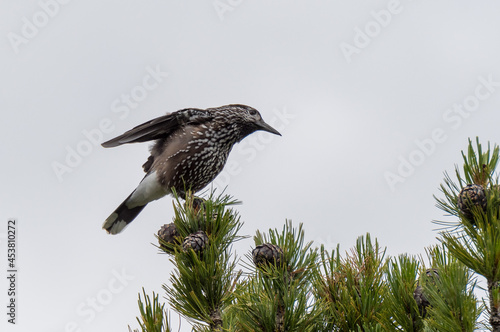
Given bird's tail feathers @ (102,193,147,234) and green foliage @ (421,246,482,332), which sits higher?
bird's tail feathers @ (102,193,147,234)

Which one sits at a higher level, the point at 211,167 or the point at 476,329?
the point at 211,167

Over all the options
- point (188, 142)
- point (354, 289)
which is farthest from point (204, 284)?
point (188, 142)

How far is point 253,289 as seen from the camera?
2697mm

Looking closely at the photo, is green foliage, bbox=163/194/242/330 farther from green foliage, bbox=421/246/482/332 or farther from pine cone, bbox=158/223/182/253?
green foliage, bbox=421/246/482/332

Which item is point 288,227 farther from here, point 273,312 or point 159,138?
point 159,138

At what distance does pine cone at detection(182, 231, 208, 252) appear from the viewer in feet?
9.77

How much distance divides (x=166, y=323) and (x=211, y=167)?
3442 millimetres

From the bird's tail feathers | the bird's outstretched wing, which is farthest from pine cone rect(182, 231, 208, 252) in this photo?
the bird's tail feathers

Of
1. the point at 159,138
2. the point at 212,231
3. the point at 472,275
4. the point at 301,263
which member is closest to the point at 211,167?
the point at 159,138

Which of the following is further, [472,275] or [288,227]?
[288,227]

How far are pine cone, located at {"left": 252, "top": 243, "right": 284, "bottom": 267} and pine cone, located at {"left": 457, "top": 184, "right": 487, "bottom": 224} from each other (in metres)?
0.80

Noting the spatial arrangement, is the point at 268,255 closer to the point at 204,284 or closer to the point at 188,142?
the point at 204,284

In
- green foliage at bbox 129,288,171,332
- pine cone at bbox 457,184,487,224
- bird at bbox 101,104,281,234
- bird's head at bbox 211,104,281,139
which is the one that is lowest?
green foliage at bbox 129,288,171,332

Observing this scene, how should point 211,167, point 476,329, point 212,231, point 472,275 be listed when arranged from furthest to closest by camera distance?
point 211,167, point 212,231, point 472,275, point 476,329
